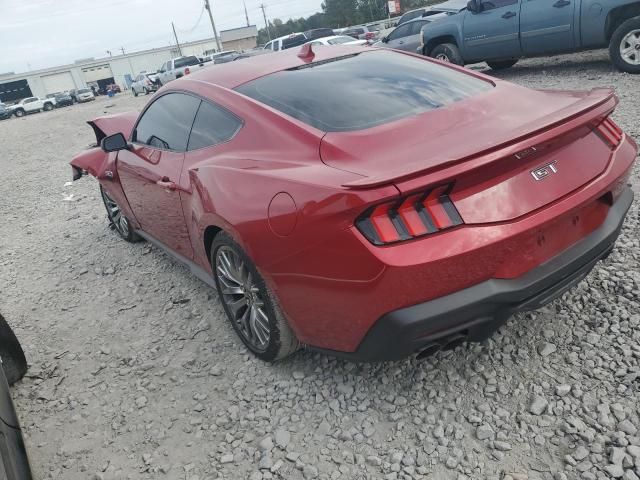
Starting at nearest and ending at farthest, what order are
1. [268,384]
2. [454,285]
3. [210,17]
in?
[454,285]
[268,384]
[210,17]

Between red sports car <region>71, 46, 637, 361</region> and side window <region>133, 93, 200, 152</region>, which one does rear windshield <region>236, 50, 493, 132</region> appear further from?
side window <region>133, 93, 200, 152</region>

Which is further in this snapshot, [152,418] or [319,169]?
[152,418]

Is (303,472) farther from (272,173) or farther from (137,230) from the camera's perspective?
(137,230)

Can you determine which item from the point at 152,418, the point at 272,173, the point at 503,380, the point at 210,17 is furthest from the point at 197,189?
the point at 210,17

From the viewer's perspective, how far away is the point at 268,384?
2840mm

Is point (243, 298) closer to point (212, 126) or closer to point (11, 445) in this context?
point (212, 126)

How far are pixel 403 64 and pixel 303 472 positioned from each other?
2373 millimetres

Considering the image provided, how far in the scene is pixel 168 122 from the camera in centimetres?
370

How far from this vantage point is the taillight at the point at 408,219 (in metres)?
1.98

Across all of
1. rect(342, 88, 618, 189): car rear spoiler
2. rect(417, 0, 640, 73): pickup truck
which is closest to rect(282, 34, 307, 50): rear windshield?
rect(417, 0, 640, 73): pickup truck

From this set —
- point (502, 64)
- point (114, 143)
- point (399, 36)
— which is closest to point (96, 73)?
point (399, 36)

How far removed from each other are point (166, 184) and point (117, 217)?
228 centimetres

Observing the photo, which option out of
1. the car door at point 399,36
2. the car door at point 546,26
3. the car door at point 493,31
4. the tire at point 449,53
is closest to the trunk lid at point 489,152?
the car door at point 546,26

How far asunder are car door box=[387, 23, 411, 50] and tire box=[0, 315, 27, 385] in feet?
41.0
